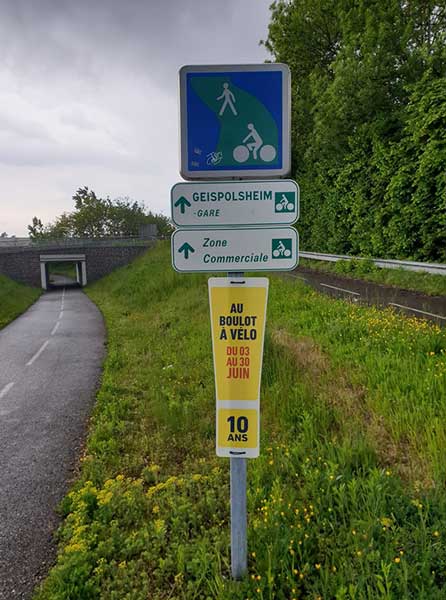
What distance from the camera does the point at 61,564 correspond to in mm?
2678

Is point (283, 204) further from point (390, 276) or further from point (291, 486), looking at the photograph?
point (390, 276)

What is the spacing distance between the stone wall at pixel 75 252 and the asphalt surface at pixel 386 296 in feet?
98.1

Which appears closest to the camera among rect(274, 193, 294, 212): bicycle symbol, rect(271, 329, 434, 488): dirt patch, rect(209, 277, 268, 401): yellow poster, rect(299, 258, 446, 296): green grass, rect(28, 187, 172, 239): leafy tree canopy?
rect(274, 193, 294, 212): bicycle symbol

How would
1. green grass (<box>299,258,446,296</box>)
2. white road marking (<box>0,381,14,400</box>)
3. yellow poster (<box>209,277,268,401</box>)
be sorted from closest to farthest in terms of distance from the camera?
yellow poster (<box>209,277,268,401</box>) → white road marking (<box>0,381,14,400</box>) → green grass (<box>299,258,446,296</box>)

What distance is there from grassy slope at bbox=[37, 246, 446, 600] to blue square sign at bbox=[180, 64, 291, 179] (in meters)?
2.57

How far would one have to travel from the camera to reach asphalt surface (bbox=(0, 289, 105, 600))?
291cm

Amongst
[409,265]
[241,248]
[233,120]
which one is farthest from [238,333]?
[409,265]

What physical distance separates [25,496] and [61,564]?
1299mm

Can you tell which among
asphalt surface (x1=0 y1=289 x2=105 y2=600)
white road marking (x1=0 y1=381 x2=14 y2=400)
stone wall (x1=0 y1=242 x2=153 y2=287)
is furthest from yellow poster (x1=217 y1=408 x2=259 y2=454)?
stone wall (x1=0 y1=242 x2=153 y2=287)

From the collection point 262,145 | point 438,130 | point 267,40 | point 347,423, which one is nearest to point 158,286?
point 438,130

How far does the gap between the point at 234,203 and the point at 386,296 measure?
9749 mm

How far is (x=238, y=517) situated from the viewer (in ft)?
7.30

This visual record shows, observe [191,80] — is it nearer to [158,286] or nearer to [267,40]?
[158,286]

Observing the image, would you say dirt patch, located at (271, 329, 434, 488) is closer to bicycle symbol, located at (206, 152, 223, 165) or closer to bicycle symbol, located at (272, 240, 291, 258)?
bicycle symbol, located at (272, 240, 291, 258)
